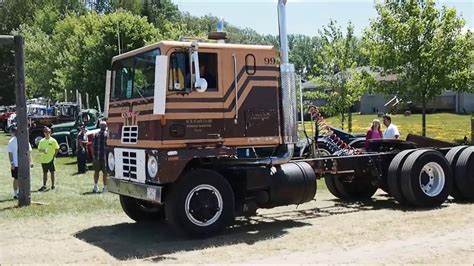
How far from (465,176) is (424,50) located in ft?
49.4

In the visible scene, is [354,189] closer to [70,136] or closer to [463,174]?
[463,174]

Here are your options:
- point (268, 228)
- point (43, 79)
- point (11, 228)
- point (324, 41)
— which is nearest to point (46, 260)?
point (11, 228)

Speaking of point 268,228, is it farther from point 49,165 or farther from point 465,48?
point 465,48

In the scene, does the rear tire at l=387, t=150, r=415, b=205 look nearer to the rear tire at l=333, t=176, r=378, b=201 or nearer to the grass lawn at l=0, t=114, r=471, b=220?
the rear tire at l=333, t=176, r=378, b=201

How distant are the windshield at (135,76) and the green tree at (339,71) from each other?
19367mm

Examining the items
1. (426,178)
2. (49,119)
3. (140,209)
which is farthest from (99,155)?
(49,119)

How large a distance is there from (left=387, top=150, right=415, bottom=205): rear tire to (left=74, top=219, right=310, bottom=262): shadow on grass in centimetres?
237

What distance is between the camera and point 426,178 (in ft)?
39.4

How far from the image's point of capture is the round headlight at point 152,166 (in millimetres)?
8992

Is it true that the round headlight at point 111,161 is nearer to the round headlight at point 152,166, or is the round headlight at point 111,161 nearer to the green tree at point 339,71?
the round headlight at point 152,166

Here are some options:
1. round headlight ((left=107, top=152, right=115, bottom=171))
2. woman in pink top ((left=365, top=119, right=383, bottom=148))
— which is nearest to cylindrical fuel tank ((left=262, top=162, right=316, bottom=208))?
round headlight ((left=107, top=152, right=115, bottom=171))

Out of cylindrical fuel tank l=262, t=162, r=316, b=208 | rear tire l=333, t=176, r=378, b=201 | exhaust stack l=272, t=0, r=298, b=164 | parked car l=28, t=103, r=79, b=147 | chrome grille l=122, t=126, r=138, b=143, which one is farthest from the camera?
parked car l=28, t=103, r=79, b=147

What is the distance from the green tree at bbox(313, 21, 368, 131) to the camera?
1142 inches

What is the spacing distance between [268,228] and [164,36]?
3192 cm
